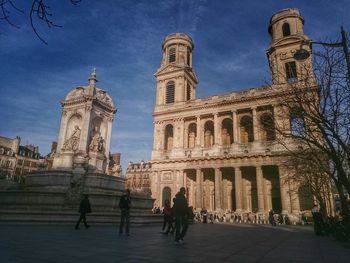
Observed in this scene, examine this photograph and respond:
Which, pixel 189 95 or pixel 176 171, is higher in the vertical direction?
pixel 189 95

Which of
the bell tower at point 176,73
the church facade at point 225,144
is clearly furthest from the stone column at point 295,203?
the bell tower at point 176,73

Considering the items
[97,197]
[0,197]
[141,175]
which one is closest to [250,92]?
[97,197]

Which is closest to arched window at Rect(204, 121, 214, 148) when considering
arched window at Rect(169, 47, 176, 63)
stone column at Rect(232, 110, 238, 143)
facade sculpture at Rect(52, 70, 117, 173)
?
stone column at Rect(232, 110, 238, 143)

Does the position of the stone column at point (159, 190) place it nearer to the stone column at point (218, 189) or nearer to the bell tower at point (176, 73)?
the stone column at point (218, 189)

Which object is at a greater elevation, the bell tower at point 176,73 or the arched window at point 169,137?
the bell tower at point 176,73

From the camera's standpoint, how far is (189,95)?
5056cm

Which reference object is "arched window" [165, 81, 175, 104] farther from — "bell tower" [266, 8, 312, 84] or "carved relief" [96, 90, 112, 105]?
"carved relief" [96, 90, 112, 105]

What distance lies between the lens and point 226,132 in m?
44.4

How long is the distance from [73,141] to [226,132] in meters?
29.7

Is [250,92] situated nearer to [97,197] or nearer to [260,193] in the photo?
[260,193]

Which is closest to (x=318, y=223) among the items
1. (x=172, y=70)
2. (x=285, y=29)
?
(x=285, y=29)

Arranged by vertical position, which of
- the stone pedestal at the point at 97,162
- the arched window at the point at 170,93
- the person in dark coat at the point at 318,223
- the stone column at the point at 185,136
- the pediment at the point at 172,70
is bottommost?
the person in dark coat at the point at 318,223

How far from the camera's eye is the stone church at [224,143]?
120 feet

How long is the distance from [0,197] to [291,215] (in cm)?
3102
